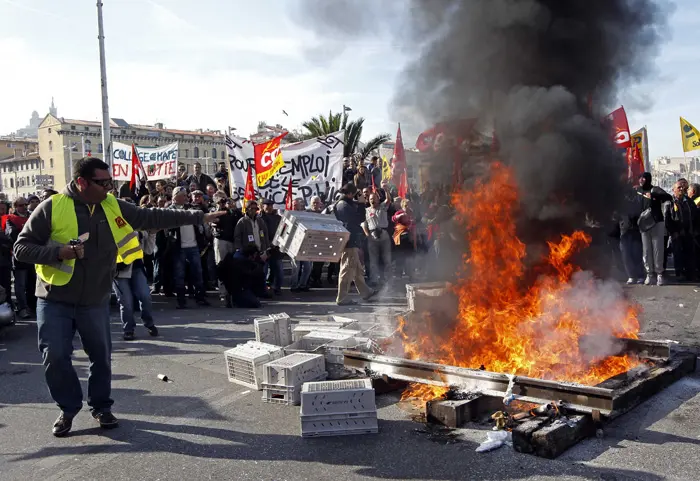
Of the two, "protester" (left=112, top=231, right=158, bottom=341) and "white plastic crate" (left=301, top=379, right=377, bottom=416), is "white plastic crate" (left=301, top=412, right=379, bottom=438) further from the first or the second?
"protester" (left=112, top=231, right=158, bottom=341)

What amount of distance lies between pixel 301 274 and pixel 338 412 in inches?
311

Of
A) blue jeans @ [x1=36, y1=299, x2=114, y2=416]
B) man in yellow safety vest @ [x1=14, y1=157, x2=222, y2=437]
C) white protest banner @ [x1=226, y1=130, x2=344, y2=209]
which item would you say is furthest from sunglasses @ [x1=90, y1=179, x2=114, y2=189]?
white protest banner @ [x1=226, y1=130, x2=344, y2=209]

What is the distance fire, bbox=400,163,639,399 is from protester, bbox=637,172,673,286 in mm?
5630

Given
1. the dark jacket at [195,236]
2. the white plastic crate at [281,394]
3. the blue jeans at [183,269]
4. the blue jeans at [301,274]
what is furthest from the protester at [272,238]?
the white plastic crate at [281,394]

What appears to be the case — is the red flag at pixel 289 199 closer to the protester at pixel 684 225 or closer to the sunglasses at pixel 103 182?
the protester at pixel 684 225

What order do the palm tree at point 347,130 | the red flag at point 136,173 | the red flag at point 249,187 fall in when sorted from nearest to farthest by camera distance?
the red flag at point 249,187 < the red flag at point 136,173 < the palm tree at point 347,130

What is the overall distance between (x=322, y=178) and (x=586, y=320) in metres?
9.09

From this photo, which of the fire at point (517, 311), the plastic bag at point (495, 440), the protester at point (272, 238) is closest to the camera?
the plastic bag at point (495, 440)

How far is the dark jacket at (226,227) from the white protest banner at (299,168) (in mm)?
2862

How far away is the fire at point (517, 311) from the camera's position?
5629 mm

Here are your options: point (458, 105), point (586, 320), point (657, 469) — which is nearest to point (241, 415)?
point (657, 469)

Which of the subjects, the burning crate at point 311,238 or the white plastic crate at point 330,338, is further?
the burning crate at point 311,238

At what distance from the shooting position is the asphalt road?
389 cm

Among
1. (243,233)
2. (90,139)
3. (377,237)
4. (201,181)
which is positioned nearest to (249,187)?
(201,181)
